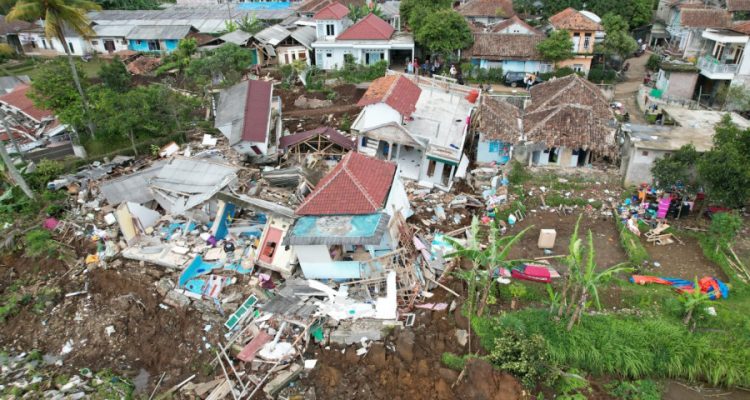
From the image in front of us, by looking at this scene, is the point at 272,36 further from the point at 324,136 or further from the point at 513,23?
the point at 324,136

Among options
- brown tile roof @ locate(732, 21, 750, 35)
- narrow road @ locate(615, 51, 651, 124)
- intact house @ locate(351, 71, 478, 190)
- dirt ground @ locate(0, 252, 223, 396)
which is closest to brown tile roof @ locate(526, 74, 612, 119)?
intact house @ locate(351, 71, 478, 190)

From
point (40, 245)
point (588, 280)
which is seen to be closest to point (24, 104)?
point (40, 245)

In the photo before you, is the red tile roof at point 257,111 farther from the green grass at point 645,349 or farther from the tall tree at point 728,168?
the tall tree at point 728,168

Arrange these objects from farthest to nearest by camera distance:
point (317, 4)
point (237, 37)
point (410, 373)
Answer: point (317, 4), point (237, 37), point (410, 373)

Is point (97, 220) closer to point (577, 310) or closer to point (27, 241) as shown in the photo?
point (27, 241)

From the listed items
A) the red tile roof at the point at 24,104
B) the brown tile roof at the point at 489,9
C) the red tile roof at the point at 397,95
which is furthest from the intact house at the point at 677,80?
the red tile roof at the point at 24,104

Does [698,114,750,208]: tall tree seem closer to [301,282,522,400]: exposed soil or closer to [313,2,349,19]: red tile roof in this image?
[301,282,522,400]: exposed soil

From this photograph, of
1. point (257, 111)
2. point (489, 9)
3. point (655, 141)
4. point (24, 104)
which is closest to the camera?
point (655, 141)
